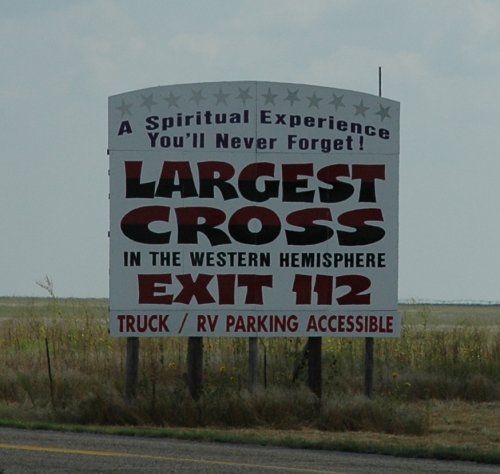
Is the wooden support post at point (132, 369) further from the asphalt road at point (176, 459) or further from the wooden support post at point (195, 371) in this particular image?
the asphalt road at point (176, 459)

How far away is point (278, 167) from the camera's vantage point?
19094 mm

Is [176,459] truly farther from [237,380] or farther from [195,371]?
[237,380]

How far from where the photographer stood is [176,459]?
12797 mm

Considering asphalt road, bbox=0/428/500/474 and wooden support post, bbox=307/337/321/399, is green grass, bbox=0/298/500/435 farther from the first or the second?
asphalt road, bbox=0/428/500/474

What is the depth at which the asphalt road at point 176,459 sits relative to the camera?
39.5ft

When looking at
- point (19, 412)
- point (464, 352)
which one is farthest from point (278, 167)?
point (464, 352)

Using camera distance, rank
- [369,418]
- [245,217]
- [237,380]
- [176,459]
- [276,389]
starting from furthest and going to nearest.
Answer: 1. [237,380]
2. [245,217]
3. [276,389]
4. [369,418]
5. [176,459]

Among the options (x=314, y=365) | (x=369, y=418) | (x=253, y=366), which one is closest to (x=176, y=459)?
(x=369, y=418)

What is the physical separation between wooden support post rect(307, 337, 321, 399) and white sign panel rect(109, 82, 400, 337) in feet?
1.27

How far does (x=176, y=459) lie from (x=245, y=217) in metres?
6.71

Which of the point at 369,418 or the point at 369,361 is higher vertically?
the point at 369,361

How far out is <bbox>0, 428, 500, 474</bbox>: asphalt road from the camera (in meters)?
12.0

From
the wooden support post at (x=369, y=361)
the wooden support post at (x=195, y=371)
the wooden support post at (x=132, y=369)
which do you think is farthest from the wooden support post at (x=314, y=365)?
the wooden support post at (x=132, y=369)

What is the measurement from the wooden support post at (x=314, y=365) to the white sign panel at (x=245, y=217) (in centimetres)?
39
